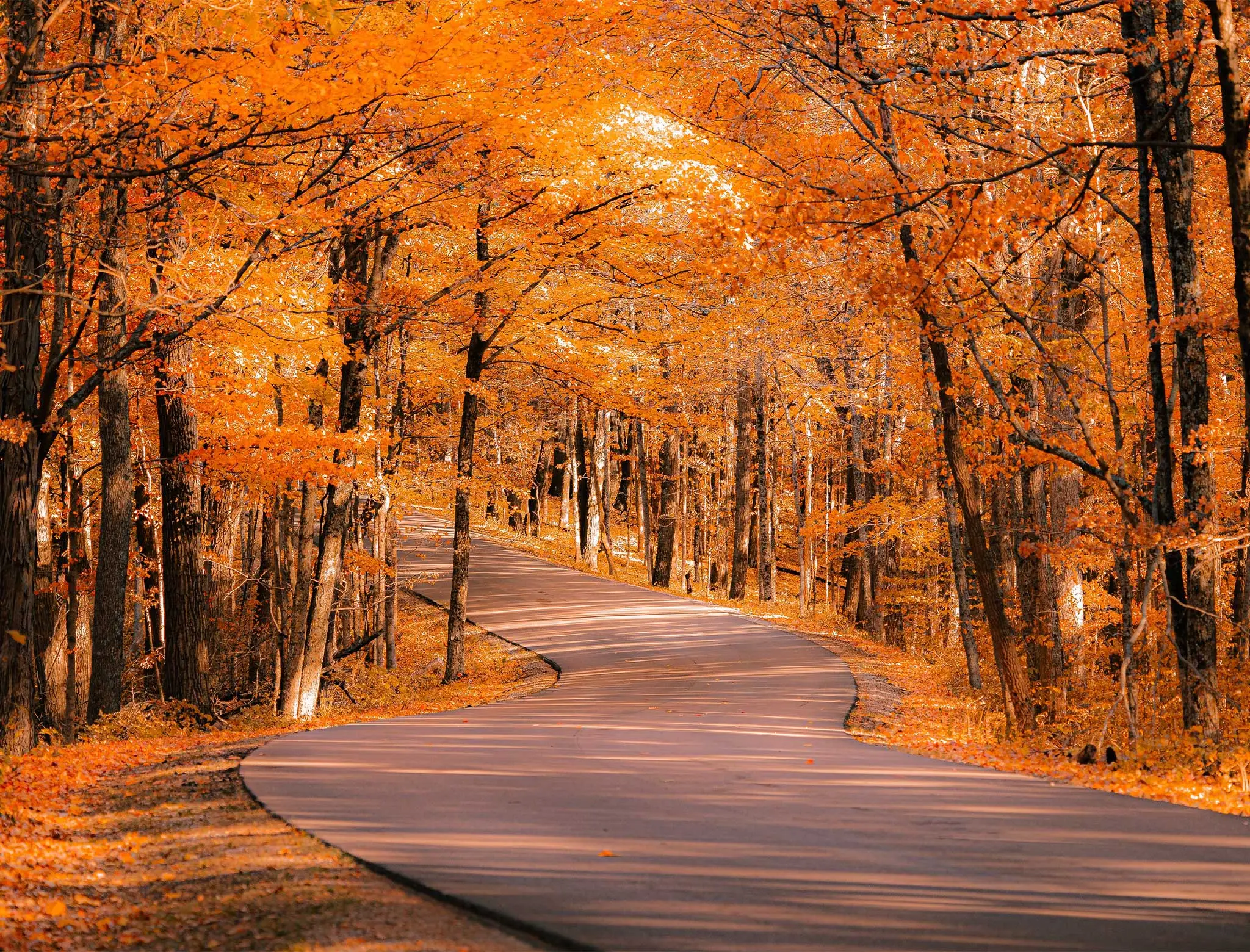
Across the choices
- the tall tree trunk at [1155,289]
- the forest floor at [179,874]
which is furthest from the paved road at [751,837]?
the tall tree trunk at [1155,289]

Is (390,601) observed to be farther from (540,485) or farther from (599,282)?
(540,485)

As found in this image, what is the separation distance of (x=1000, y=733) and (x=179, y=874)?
33.0ft

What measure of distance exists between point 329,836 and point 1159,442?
9.02 meters

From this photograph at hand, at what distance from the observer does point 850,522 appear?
1032 inches

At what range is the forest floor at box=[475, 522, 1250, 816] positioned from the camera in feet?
28.8

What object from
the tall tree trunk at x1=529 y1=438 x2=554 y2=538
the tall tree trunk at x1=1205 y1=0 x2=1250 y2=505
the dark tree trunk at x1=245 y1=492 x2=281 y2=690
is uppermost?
the tall tree trunk at x1=1205 y1=0 x2=1250 y2=505

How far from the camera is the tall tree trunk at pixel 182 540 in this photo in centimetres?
1566

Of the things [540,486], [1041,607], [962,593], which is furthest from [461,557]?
[540,486]

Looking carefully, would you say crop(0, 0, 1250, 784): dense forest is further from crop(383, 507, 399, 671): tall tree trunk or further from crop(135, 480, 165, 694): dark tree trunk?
crop(135, 480, 165, 694): dark tree trunk

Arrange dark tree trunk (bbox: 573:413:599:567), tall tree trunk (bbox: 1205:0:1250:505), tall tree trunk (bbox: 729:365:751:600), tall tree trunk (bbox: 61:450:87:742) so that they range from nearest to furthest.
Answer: tall tree trunk (bbox: 1205:0:1250:505) → tall tree trunk (bbox: 61:450:87:742) → tall tree trunk (bbox: 729:365:751:600) → dark tree trunk (bbox: 573:413:599:567)

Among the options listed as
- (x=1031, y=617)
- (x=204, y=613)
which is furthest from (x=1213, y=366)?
(x=204, y=613)

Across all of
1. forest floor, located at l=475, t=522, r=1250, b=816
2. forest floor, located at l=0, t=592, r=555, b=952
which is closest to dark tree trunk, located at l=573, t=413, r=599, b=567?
forest floor, located at l=475, t=522, r=1250, b=816

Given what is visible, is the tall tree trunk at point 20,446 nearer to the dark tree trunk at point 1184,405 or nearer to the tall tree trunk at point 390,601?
the dark tree trunk at point 1184,405

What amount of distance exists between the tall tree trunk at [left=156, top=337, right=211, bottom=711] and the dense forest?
0.18 ft
